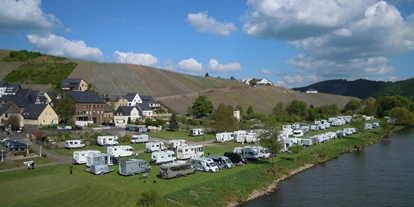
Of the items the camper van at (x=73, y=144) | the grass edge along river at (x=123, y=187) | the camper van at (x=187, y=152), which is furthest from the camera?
the camper van at (x=73, y=144)

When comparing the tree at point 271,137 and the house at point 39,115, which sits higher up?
the house at point 39,115

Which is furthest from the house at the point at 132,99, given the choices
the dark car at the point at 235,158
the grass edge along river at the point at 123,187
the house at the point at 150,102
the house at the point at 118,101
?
the grass edge along river at the point at 123,187

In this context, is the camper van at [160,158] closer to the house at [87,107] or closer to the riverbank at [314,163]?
the riverbank at [314,163]

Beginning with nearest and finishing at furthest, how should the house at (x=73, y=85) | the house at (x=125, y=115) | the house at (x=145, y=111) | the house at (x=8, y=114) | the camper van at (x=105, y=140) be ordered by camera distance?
the camper van at (x=105, y=140), the house at (x=8, y=114), the house at (x=125, y=115), the house at (x=145, y=111), the house at (x=73, y=85)

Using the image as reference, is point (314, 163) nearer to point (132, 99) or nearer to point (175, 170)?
point (175, 170)

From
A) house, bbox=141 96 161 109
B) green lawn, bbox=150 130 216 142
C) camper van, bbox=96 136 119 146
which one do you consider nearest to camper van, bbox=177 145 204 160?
camper van, bbox=96 136 119 146

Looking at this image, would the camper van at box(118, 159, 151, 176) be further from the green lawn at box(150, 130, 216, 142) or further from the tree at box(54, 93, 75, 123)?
the tree at box(54, 93, 75, 123)

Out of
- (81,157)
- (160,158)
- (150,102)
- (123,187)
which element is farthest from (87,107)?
(123,187)
